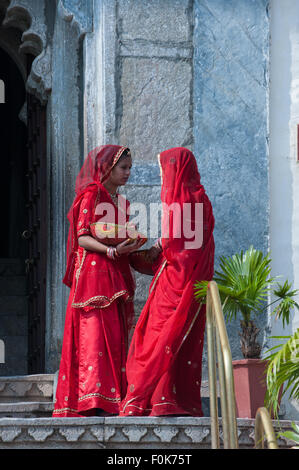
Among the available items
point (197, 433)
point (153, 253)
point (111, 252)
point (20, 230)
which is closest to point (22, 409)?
point (111, 252)

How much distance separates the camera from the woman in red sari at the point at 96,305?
680cm

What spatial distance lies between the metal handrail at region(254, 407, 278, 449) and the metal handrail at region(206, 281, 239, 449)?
0.36 ft

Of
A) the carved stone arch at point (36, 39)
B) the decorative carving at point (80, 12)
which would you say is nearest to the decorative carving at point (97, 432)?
the decorative carving at point (80, 12)

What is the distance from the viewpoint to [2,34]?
10172 millimetres

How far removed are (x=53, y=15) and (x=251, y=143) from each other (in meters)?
2.09

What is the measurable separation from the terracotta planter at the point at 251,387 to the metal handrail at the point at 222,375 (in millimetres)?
1284

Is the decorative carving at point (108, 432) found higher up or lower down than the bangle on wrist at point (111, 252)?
lower down

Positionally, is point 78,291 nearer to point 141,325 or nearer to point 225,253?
point 141,325

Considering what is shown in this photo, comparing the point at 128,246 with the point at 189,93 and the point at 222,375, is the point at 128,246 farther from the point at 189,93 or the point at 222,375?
the point at 222,375

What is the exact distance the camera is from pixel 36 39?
9.25m

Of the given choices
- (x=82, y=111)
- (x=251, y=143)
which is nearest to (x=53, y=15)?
(x=82, y=111)

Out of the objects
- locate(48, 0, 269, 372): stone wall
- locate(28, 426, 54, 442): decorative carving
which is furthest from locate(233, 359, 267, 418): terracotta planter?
locate(28, 426, 54, 442): decorative carving

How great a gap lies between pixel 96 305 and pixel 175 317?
2.00 ft

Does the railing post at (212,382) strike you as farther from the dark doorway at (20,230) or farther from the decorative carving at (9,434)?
the dark doorway at (20,230)
